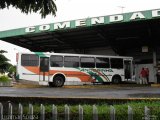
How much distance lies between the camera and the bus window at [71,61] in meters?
28.1

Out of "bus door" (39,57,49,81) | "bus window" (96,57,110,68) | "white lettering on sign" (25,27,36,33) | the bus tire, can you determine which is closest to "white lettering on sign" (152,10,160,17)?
"bus window" (96,57,110,68)

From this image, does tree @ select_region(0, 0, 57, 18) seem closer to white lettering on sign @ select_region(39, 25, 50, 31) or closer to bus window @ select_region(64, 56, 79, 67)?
bus window @ select_region(64, 56, 79, 67)

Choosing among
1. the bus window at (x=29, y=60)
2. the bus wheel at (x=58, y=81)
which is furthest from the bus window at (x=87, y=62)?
the bus window at (x=29, y=60)

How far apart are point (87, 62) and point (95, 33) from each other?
581cm

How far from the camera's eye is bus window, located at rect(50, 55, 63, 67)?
90.0 feet

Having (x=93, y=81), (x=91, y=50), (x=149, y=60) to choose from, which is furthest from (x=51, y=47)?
(x=93, y=81)

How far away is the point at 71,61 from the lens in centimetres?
2850

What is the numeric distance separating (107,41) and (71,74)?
9.08 metres

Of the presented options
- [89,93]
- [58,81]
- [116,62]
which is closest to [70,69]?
[58,81]

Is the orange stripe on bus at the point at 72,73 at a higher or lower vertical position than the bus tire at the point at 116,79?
higher

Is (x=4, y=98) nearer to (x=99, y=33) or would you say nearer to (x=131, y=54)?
(x=99, y=33)

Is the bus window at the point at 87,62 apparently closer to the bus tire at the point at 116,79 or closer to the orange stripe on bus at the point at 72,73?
the orange stripe on bus at the point at 72,73

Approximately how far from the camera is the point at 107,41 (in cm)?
3628

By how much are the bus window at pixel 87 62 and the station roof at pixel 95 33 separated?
3648 mm
